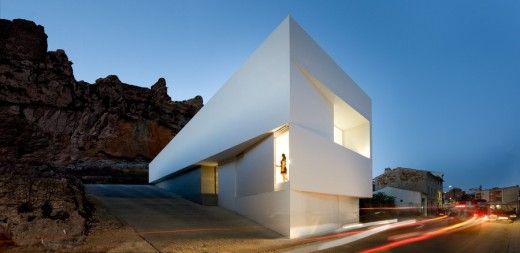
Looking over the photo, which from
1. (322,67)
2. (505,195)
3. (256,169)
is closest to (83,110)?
(256,169)

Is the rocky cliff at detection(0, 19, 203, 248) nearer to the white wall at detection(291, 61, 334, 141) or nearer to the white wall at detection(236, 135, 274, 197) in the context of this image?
the white wall at detection(236, 135, 274, 197)

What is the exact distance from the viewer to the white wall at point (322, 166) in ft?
39.3

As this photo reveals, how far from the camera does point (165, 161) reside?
87.5 ft

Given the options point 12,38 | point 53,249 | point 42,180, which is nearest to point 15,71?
point 12,38

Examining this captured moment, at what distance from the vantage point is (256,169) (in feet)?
47.1

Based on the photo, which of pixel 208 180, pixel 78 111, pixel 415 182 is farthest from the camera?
pixel 415 182

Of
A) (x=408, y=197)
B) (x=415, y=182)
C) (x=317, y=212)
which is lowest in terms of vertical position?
(x=408, y=197)

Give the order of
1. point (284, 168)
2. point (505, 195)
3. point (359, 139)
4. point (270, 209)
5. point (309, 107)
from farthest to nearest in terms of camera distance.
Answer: point (505, 195)
point (359, 139)
point (309, 107)
point (270, 209)
point (284, 168)

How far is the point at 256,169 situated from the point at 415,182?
1477 inches

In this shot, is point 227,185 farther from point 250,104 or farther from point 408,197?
point 408,197

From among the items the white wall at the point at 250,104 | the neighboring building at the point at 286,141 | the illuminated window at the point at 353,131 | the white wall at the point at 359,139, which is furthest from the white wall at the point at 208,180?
the white wall at the point at 359,139

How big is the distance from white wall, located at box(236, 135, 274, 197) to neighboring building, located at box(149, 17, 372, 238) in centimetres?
4

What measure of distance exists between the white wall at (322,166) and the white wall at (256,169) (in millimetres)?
1366

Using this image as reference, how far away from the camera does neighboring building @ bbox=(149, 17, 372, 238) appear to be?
39.8 feet
